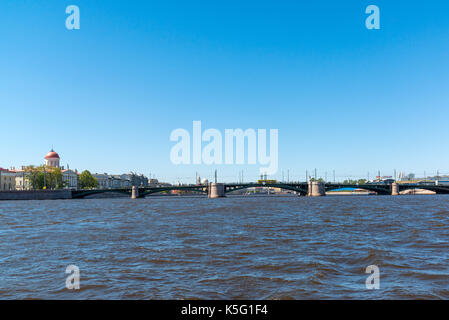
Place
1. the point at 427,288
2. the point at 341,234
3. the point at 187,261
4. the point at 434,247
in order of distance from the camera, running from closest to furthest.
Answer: the point at 427,288 → the point at 187,261 → the point at 434,247 → the point at 341,234

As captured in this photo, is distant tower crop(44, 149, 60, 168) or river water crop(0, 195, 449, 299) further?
distant tower crop(44, 149, 60, 168)

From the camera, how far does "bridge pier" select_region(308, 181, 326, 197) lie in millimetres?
95750

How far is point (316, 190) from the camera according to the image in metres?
96.7

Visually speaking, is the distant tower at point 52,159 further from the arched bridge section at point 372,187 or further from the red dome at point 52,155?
the arched bridge section at point 372,187

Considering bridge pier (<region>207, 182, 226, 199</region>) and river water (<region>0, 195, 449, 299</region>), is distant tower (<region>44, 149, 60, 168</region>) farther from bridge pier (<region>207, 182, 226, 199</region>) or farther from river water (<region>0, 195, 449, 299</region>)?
river water (<region>0, 195, 449, 299</region>)

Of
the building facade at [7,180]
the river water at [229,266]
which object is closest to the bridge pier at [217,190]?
the building facade at [7,180]

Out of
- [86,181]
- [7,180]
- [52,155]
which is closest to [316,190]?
[86,181]

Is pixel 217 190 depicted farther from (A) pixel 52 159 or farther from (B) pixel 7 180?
(B) pixel 7 180

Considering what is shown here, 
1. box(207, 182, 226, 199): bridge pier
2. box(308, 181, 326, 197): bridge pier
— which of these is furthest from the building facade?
box(308, 181, 326, 197): bridge pier

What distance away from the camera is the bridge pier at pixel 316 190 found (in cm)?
9575
